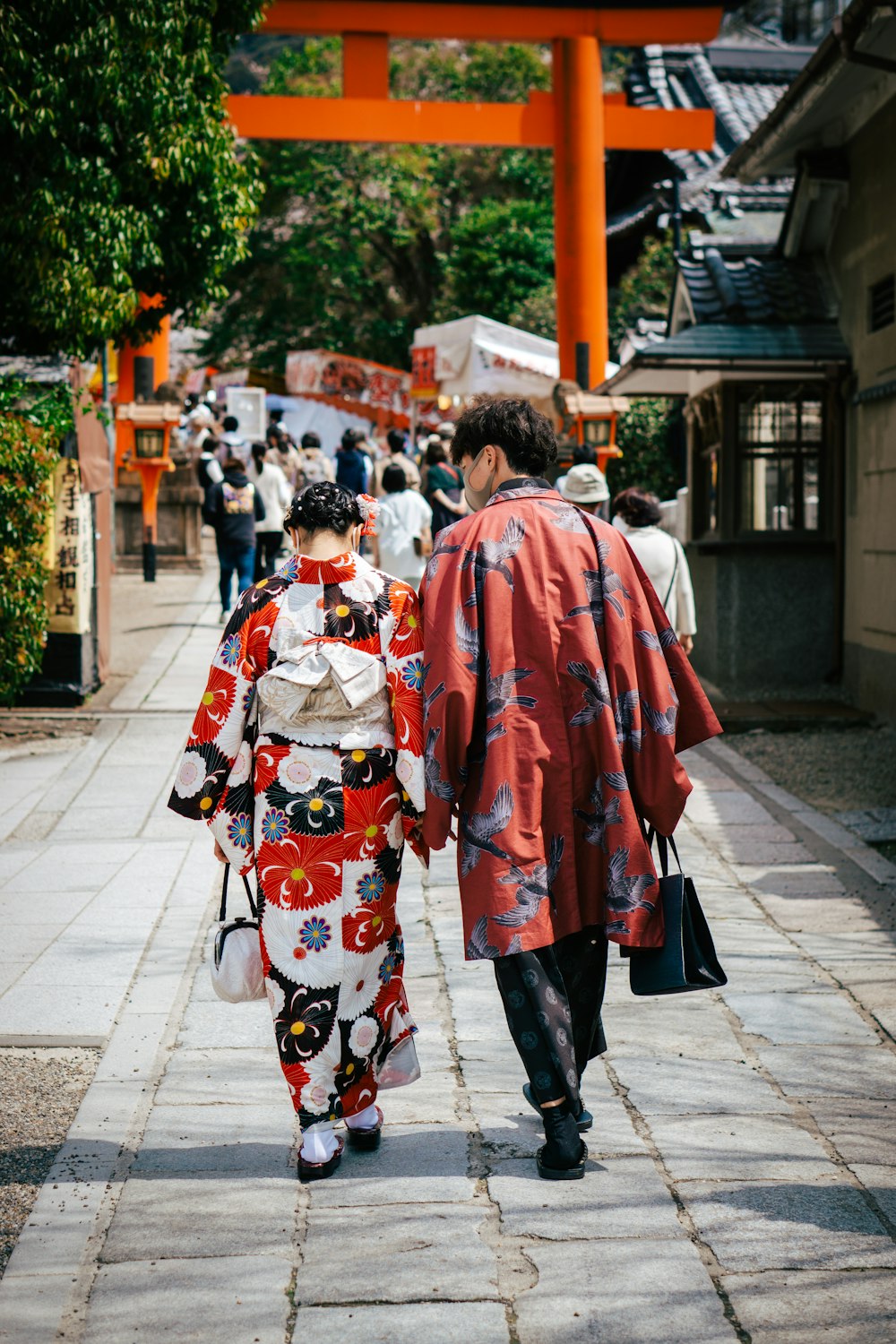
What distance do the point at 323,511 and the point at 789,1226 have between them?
2005mm

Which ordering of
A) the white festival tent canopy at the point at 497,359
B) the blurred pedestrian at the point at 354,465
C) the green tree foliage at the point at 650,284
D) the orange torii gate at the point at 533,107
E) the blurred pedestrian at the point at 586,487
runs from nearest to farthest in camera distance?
the blurred pedestrian at the point at 586,487 < the blurred pedestrian at the point at 354,465 < the orange torii gate at the point at 533,107 < the white festival tent canopy at the point at 497,359 < the green tree foliage at the point at 650,284

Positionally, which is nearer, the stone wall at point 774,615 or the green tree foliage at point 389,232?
the stone wall at point 774,615

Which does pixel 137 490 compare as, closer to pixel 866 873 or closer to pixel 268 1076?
pixel 866 873

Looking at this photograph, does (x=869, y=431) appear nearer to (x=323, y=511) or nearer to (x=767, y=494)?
(x=767, y=494)

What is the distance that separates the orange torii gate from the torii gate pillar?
0.05 ft

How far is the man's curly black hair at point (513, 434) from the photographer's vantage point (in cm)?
367

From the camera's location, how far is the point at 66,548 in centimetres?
1045

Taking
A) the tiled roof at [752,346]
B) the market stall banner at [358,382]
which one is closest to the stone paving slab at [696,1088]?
the tiled roof at [752,346]

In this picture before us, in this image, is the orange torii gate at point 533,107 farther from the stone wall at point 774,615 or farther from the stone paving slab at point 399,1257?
the stone paving slab at point 399,1257

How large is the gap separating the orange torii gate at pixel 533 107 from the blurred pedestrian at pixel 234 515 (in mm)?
5644

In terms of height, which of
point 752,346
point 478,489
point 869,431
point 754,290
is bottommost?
point 478,489

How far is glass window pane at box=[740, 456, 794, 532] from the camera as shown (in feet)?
39.2

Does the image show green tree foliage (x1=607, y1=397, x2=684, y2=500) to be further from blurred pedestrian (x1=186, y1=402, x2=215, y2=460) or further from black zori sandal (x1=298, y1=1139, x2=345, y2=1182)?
black zori sandal (x1=298, y1=1139, x2=345, y2=1182)

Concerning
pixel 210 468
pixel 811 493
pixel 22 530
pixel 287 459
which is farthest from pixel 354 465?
pixel 22 530
